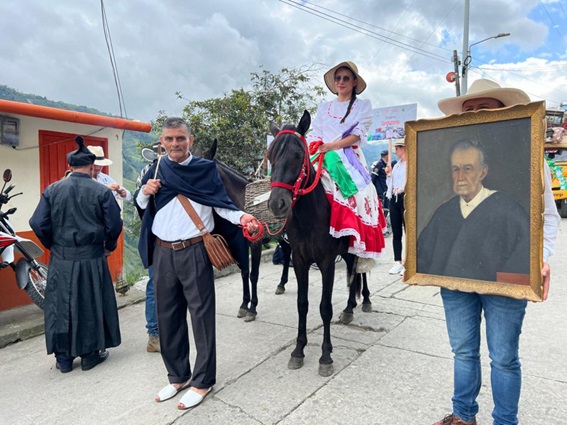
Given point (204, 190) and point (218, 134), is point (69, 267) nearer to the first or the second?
point (204, 190)

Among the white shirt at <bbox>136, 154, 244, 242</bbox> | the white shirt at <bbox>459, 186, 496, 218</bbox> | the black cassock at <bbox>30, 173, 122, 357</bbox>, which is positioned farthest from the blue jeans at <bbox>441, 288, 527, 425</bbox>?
the black cassock at <bbox>30, 173, 122, 357</bbox>

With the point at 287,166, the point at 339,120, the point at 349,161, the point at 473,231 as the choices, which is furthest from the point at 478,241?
the point at 339,120

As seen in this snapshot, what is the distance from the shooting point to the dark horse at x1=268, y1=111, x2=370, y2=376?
304cm

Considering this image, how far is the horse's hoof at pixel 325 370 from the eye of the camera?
3158 mm

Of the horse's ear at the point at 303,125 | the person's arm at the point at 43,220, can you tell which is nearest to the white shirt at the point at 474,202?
the horse's ear at the point at 303,125

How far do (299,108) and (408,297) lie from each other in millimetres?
6149

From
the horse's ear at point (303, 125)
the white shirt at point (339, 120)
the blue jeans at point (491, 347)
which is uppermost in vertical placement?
the white shirt at point (339, 120)

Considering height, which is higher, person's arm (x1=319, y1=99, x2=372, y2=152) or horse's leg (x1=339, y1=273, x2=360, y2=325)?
person's arm (x1=319, y1=99, x2=372, y2=152)

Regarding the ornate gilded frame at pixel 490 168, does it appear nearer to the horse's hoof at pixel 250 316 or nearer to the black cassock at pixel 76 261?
the black cassock at pixel 76 261

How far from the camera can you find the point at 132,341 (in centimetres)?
423

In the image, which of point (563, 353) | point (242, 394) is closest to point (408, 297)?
point (563, 353)

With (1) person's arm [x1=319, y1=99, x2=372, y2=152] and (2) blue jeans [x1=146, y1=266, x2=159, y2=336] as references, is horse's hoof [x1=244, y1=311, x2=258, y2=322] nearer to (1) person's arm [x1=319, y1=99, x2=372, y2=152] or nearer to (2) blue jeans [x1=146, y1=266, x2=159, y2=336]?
(2) blue jeans [x1=146, y1=266, x2=159, y2=336]

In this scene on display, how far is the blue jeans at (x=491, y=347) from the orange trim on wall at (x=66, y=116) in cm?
541

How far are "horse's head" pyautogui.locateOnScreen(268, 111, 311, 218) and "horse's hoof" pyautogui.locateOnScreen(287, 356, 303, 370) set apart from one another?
1.31m
